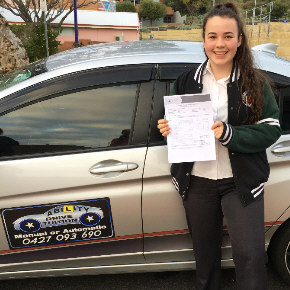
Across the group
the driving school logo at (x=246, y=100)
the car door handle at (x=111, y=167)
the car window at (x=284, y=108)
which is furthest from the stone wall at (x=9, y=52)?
the driving school logo at (x=246, y=100)

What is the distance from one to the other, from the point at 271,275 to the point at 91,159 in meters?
1.57

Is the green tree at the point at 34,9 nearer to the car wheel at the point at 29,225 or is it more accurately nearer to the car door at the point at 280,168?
the car wheel at the point at 29,225

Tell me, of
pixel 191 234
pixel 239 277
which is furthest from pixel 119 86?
pixel 239 277

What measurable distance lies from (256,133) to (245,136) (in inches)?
2.4

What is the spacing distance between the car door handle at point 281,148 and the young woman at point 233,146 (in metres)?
0.27

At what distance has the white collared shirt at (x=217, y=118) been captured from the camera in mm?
1752

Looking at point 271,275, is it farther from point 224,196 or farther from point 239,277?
point 224,196

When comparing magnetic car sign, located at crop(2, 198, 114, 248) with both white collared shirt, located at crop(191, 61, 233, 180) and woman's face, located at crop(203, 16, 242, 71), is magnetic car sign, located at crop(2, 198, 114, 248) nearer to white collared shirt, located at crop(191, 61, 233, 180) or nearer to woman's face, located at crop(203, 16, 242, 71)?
white collared shirt, located at crop(191, 61, 233, 180)

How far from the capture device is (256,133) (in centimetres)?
167

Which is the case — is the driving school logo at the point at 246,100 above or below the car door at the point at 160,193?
above

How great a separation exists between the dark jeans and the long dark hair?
0.40m

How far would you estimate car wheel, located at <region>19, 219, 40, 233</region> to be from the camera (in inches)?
79.5

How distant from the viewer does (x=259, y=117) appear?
1.72m

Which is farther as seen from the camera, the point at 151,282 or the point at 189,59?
the point at 151,282
